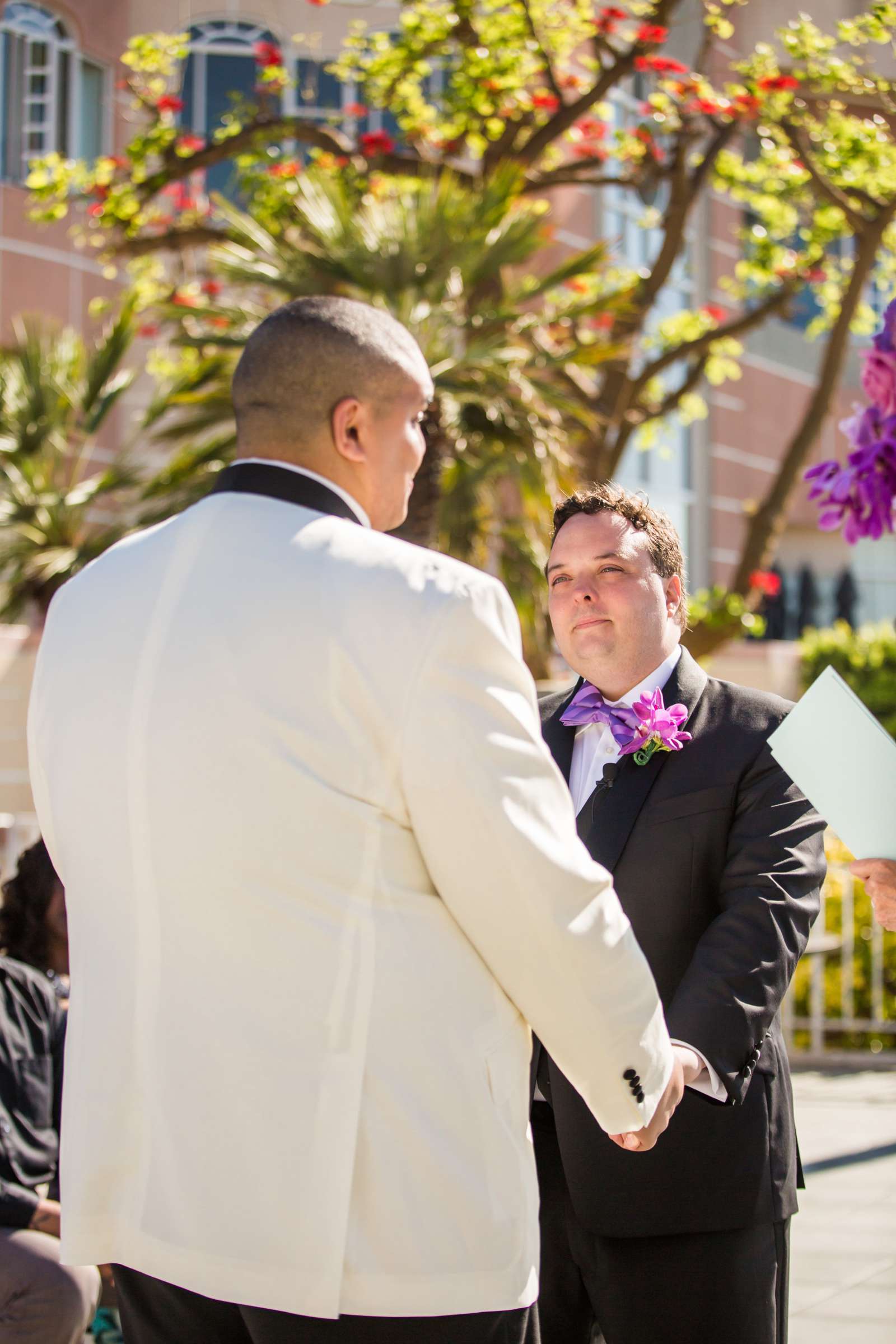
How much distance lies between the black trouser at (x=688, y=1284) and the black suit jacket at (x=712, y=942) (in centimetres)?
4

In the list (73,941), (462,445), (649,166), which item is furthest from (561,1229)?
(649,166)

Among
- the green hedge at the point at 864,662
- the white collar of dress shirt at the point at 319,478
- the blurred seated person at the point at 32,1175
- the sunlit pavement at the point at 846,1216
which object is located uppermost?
the white collar of dress shirt at the point at 319,478

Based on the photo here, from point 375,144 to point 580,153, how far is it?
1842mm

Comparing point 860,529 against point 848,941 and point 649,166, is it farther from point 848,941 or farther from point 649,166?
point 649,166

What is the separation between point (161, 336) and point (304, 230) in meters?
5.06

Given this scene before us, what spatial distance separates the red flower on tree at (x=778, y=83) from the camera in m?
7.83

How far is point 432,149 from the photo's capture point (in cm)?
1002

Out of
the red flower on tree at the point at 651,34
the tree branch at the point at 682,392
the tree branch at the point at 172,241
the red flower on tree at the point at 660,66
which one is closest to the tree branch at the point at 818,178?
the red flower on tree at the point at 660,66

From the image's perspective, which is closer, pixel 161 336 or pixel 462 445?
pixel 462 445

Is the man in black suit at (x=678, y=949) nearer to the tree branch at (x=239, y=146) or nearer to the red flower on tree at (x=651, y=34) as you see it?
the red flower on tree at (x=651, y=34)

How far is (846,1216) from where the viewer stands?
532 cm

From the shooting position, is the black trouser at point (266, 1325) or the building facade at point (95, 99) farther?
the building facade at point (95, 99)

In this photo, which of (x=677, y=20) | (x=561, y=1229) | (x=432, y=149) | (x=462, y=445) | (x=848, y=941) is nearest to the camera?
(x=561, y=1229)

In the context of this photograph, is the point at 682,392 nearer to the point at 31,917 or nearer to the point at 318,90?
the point at 318,90
